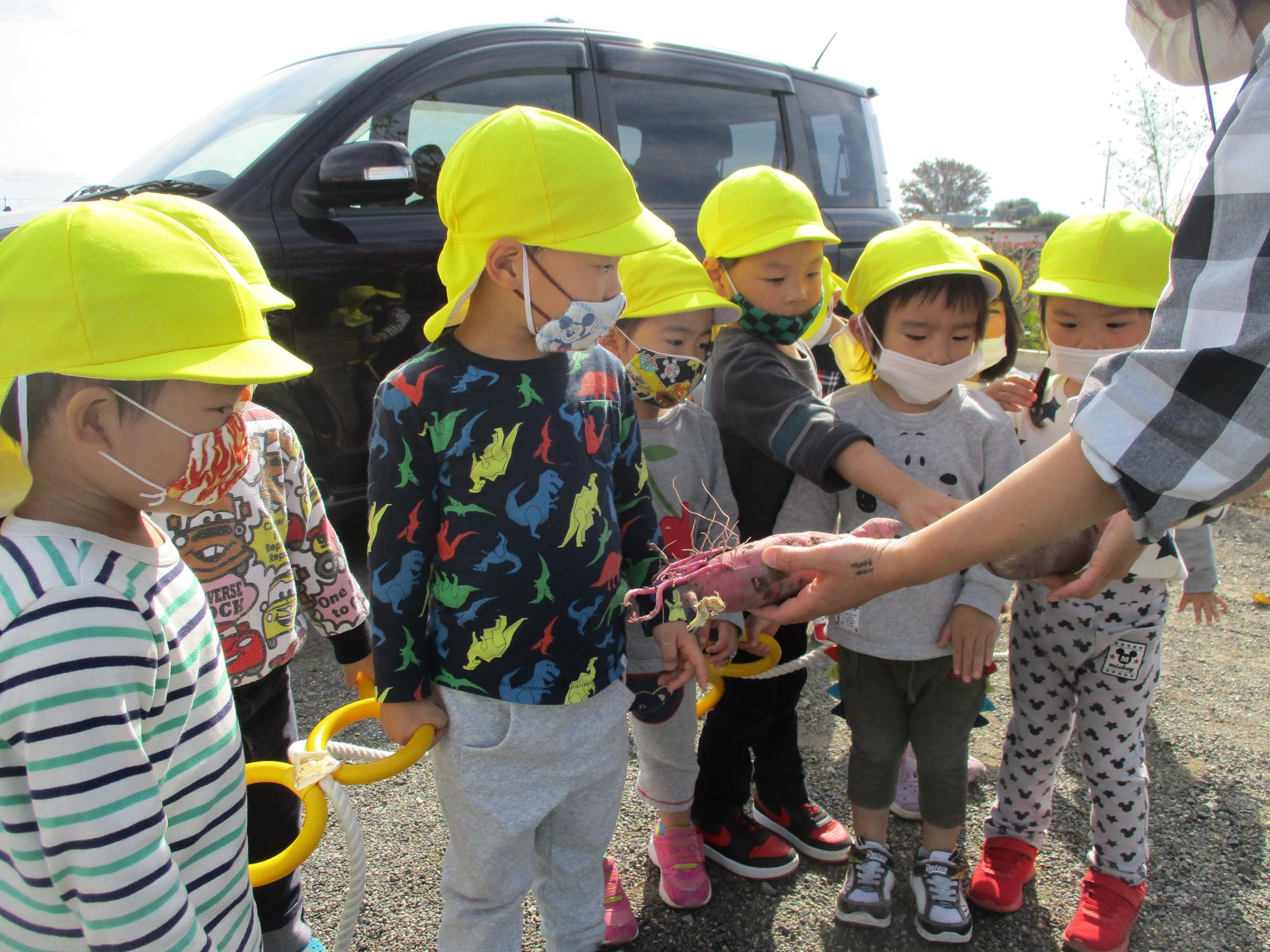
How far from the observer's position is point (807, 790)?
2584 millimetres

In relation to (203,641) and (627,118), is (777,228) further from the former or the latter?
(627,118)

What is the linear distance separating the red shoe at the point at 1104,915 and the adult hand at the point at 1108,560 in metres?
0.83

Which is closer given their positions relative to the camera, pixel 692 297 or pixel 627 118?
pixel 692 297

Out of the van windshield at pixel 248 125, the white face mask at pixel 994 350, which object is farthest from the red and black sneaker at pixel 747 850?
the van windshield at pixel 248 125

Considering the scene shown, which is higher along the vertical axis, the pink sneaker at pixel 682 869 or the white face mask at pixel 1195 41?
the white face mask at pixel 1195 41

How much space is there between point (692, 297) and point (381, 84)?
80.8 inches

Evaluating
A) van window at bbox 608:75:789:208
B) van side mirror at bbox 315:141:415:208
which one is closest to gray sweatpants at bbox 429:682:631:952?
van side mirror at bbox 315:141:415:208

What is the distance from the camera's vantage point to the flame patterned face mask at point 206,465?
1116mm

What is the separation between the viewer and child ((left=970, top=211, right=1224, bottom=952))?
205 centimetres

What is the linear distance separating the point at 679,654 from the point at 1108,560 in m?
0.90

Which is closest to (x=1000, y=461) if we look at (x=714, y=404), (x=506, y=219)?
(x=714, y=404)

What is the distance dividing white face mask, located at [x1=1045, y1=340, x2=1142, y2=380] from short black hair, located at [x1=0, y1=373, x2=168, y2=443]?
216cm

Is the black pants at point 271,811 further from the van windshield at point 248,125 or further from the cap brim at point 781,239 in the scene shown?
the van windshield at point 248,125

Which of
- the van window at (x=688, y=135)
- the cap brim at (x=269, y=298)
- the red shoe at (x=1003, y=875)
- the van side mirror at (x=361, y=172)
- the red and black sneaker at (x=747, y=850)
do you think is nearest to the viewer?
the cap brim at (x=269, y=298)
